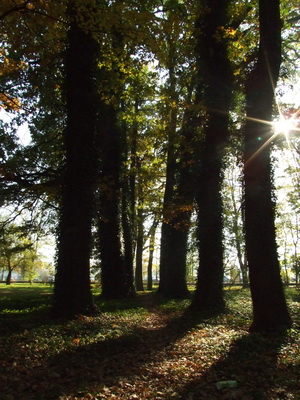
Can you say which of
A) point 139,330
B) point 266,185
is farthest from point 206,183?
Result: point 139,330

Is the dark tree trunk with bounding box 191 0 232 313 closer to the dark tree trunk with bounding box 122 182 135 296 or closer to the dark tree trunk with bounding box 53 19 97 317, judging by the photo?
the dark tree trunk with bounding box 53 19 97 317

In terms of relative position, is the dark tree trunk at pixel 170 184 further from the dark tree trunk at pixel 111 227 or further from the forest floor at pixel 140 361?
the forest floor at pixel 140 361

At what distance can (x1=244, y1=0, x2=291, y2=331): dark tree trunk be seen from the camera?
7.56m

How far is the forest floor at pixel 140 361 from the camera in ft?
14.2

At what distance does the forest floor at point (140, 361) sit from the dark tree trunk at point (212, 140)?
2893 millimetres

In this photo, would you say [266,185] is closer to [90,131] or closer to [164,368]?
[164,368]

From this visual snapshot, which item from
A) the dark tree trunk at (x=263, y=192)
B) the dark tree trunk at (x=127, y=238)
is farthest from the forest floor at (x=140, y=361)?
the dark tree trunk at (x=127, y=238)

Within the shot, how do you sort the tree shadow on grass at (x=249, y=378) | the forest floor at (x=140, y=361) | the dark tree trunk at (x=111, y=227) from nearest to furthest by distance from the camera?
the tree shadow on grass at (x=249, y=378)
the forest floor at (x=140, y=361)
the dark tree trunk at (x=111, y=227)

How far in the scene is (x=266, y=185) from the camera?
26.1ft

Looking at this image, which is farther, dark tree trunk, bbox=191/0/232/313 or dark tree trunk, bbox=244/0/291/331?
dark tree trunk, bbox=191/0/232/313

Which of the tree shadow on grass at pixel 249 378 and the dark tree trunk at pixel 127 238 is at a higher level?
the dark tree trunk at pixel 127 238

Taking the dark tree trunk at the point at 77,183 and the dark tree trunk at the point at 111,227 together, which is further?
the dark tree trunk at the point at 111,227

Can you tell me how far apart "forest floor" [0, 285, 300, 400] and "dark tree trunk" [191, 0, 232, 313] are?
114 inches

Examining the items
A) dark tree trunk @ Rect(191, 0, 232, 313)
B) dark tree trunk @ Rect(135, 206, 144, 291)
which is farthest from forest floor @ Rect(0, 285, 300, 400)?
dark tree trunk @ Rect(135, 206, 144, 291)
